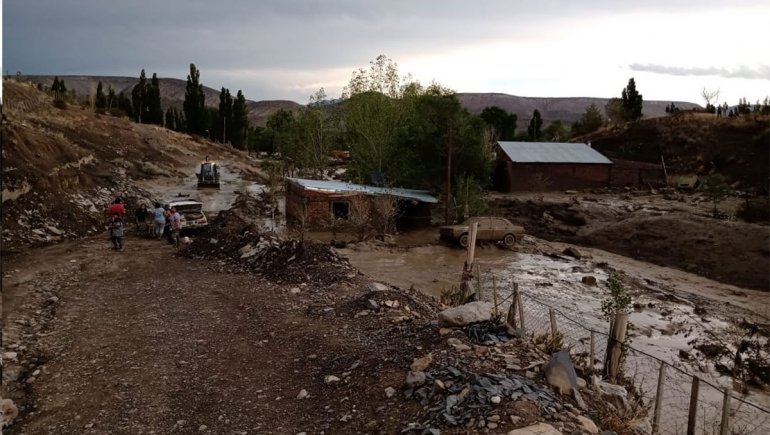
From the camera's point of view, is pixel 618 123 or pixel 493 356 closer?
pixel 493 356

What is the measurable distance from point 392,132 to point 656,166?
2327cm

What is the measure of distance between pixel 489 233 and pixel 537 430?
17.8 m

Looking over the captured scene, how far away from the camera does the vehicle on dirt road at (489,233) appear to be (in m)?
22.9

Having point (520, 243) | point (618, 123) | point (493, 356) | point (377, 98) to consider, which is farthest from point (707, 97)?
point (493, 356)

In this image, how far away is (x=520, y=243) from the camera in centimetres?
2378

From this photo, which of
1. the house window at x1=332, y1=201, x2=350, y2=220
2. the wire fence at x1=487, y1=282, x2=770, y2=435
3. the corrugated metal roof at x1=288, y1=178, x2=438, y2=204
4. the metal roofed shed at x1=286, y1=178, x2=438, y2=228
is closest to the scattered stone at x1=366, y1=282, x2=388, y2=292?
the wire fence at x1=487, y1=282, x2=770, y2=435

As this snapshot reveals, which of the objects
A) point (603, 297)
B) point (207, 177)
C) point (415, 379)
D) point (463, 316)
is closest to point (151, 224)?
point (463, 316)

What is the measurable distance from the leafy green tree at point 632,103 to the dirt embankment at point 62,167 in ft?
152

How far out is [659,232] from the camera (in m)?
24.4

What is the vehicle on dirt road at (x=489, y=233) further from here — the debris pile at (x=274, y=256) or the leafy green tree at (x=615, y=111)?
the leafy green tree at (x=615, y=111)

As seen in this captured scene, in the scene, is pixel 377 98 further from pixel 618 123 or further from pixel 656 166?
pixel 618 123

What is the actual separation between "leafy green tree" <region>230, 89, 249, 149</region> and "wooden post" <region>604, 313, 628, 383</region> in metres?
76.4

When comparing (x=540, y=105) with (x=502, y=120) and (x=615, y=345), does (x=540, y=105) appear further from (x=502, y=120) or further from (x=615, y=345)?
(x=615, y=345)

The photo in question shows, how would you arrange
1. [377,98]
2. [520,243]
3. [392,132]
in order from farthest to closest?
[377,98]
[392,132]
[520,243]
